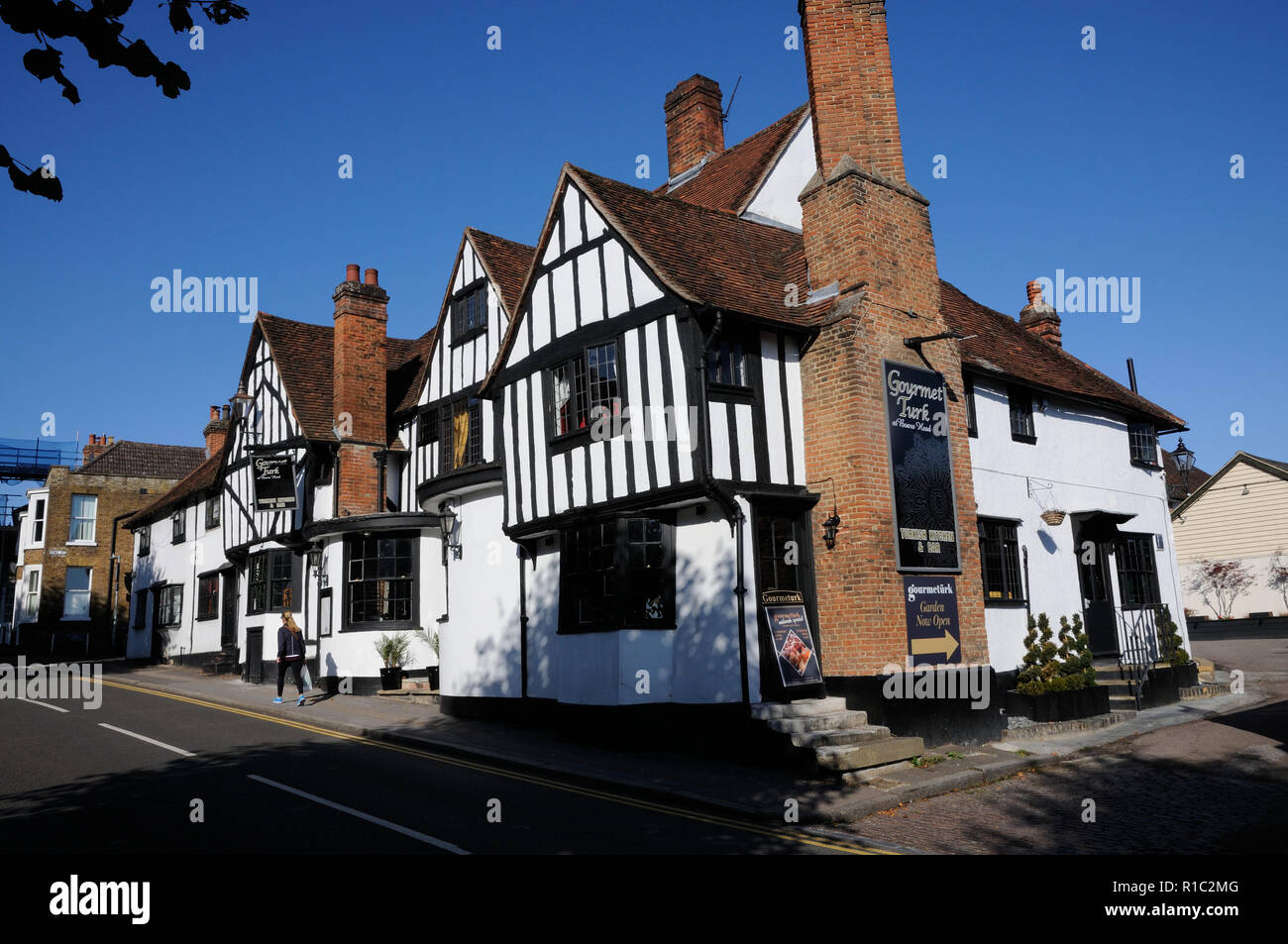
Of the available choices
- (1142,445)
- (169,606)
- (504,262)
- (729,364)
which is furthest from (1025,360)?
(169,606)

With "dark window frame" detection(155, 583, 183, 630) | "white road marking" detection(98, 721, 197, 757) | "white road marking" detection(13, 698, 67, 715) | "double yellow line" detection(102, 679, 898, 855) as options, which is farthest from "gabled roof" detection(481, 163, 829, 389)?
"dark window frame" detection(155, 583, 183, 630)

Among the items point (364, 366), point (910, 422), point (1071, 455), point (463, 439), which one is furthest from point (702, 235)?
point (364, 366)

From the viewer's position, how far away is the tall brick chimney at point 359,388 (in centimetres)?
2189

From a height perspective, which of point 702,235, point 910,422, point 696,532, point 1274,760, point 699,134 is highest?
point 699,134

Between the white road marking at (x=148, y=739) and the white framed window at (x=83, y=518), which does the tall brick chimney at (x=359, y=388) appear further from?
the white framed window at (x=83, y=518)

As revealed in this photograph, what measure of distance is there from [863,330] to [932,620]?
4.32 meters

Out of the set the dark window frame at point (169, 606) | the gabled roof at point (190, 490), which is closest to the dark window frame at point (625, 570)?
the gabled roof at point (190, 490)

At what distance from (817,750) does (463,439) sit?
37.3 feet

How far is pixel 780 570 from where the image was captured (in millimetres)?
12852

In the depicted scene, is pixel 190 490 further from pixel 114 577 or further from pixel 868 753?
pixel 868 753

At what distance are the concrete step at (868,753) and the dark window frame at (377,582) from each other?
1226cm

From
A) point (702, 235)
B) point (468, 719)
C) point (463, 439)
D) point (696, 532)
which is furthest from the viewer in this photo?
point (463, 439)

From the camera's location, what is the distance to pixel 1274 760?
37.3 ft
